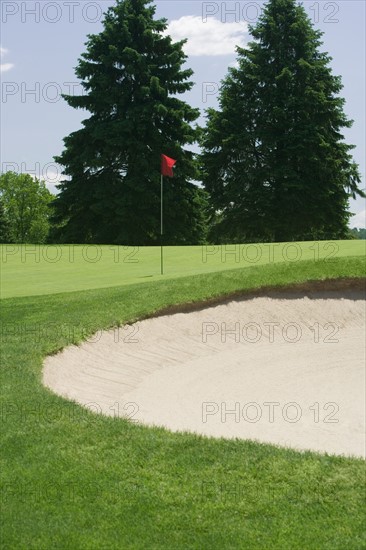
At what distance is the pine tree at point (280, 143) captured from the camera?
3894 centimetres

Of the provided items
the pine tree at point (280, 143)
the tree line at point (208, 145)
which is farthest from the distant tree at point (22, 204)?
the pine tree at point (280, 143)

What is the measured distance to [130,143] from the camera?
36.0 m

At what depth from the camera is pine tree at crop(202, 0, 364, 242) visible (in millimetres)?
38938

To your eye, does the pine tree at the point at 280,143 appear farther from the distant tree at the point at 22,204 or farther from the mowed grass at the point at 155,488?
the mowed grass at the point at 155,488

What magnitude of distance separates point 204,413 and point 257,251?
9.13 metres

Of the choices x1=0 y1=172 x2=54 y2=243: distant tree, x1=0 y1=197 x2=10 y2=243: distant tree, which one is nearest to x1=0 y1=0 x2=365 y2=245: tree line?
x1=0 y1=197 x2=10 y2=243: distant tree

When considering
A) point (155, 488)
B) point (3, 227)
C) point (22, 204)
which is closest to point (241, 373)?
point (155, 488)

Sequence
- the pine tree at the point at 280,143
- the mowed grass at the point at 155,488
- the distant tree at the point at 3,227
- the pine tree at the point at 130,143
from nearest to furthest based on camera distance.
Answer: the mowed grass at the point at 155,488 < the pine tree at the point at 130,143 < the pine tree at the point at 280,143 < the distant tree at the point at 3,227

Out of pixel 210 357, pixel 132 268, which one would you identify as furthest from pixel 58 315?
pixel 132 268

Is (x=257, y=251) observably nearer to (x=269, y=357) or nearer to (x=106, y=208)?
(x=269, y=357)

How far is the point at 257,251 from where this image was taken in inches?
638

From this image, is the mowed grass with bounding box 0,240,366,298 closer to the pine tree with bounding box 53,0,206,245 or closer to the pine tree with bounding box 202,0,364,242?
the pine tree with bounding box 53,0,206,245

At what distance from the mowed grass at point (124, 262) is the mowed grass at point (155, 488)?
6.32m

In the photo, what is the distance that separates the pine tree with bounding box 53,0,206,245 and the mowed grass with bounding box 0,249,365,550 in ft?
99.3
